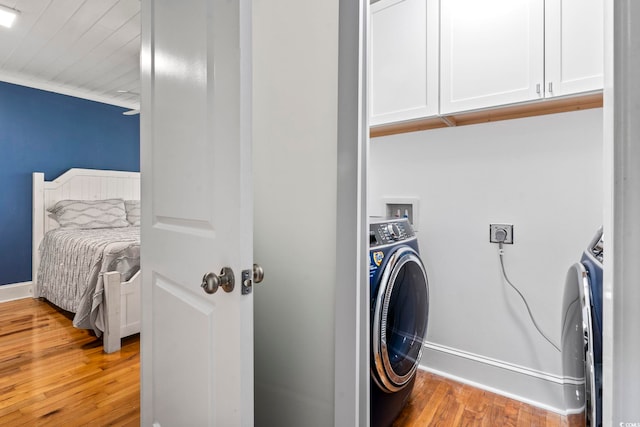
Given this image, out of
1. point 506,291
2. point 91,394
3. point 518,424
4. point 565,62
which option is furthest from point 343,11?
point 91,394

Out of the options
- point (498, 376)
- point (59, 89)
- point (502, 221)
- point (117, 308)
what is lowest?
point (498, 376)

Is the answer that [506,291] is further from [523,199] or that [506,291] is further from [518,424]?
[518,424]

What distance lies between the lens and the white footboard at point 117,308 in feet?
7.66

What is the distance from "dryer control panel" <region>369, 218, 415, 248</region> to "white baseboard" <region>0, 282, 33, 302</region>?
402cm

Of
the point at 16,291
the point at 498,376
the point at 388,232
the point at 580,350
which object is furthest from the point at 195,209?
the point at 16,291

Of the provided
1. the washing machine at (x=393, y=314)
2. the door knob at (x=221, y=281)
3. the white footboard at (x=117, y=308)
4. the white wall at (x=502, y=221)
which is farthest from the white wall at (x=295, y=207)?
the white footboard at (x=117, y=308)

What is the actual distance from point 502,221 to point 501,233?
0.07 meters

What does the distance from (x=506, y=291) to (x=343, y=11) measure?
1.64 m

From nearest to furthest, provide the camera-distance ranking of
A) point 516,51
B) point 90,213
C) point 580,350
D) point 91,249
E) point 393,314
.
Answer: point 580,350, point 393,314, point 516,51, point 91,249, point 90,213

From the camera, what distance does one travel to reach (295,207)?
1115 mm

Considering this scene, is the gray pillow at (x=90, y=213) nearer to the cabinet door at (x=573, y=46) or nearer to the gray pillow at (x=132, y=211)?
the gray pillow at (x=132, y=211)

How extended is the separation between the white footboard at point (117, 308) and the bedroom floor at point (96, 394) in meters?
0.10

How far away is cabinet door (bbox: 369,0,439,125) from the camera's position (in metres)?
1.79

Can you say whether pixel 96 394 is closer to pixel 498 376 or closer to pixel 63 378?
pixel 63 378
